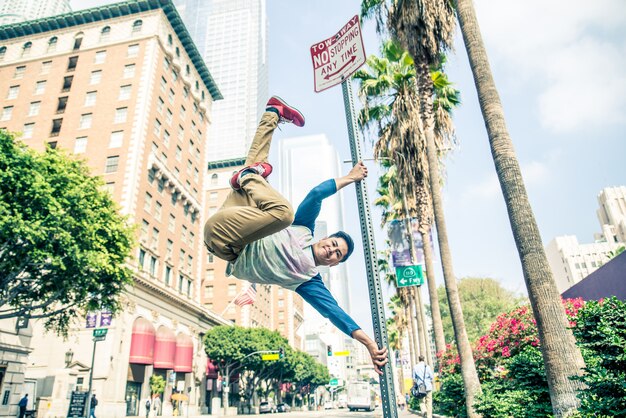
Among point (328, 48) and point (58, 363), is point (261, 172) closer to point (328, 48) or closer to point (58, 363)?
point (328, 48)

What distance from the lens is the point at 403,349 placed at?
51562 mm

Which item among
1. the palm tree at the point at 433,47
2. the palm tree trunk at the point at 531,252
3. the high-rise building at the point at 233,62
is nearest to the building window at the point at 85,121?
the palm tree at the point at 433,47

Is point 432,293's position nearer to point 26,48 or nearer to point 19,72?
point 19,72

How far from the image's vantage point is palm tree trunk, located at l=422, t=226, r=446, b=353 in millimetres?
17297

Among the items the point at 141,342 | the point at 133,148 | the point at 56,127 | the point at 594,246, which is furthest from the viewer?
the point at 594,246

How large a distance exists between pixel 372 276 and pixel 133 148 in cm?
4028

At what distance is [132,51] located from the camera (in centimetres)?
4531

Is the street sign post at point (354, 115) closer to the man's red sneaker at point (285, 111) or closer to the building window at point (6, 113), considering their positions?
the man's red sneaker at point (285, 111)

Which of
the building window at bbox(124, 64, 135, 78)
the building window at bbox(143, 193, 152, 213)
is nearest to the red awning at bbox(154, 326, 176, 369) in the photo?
the building window at bbox(143, 193, 152, 213)

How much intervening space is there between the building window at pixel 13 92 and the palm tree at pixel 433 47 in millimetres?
46293

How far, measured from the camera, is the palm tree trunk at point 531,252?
19.8ft

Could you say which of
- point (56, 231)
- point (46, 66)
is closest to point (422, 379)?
point (56, 231)

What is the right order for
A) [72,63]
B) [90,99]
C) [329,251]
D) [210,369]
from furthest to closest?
[210,369]
[72,63]
[90,99]
[329,251]

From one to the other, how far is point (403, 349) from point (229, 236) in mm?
52723
